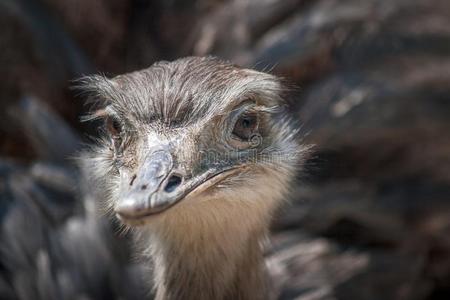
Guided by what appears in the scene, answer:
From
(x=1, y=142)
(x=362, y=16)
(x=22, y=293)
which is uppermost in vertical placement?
(x=1, y=142)

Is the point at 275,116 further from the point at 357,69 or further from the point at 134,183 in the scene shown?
the point at 357,69

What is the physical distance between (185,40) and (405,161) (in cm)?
120

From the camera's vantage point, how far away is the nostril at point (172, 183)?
1929 millimetres

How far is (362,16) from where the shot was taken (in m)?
3.49

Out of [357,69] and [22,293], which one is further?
[357,69]

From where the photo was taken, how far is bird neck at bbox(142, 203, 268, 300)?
2361 mm

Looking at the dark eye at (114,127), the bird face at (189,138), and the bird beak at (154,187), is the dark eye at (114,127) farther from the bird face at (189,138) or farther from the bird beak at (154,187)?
the bird beak at (154,187)

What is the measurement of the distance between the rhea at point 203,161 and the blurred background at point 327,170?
50 centimetres

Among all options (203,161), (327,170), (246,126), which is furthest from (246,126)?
(327,170)

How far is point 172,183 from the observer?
1950 millimetres

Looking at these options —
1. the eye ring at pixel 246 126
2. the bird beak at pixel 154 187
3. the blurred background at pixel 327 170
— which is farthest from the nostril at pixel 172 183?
the blurred background at pixel 327 170

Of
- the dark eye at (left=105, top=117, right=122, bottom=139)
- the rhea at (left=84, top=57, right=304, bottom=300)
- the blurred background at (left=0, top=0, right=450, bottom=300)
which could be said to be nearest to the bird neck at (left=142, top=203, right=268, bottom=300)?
the rhea at (left=84, top=57, right=304, bottom=300)

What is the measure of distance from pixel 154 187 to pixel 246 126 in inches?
19.2

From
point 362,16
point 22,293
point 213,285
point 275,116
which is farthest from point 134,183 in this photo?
point 362,16
